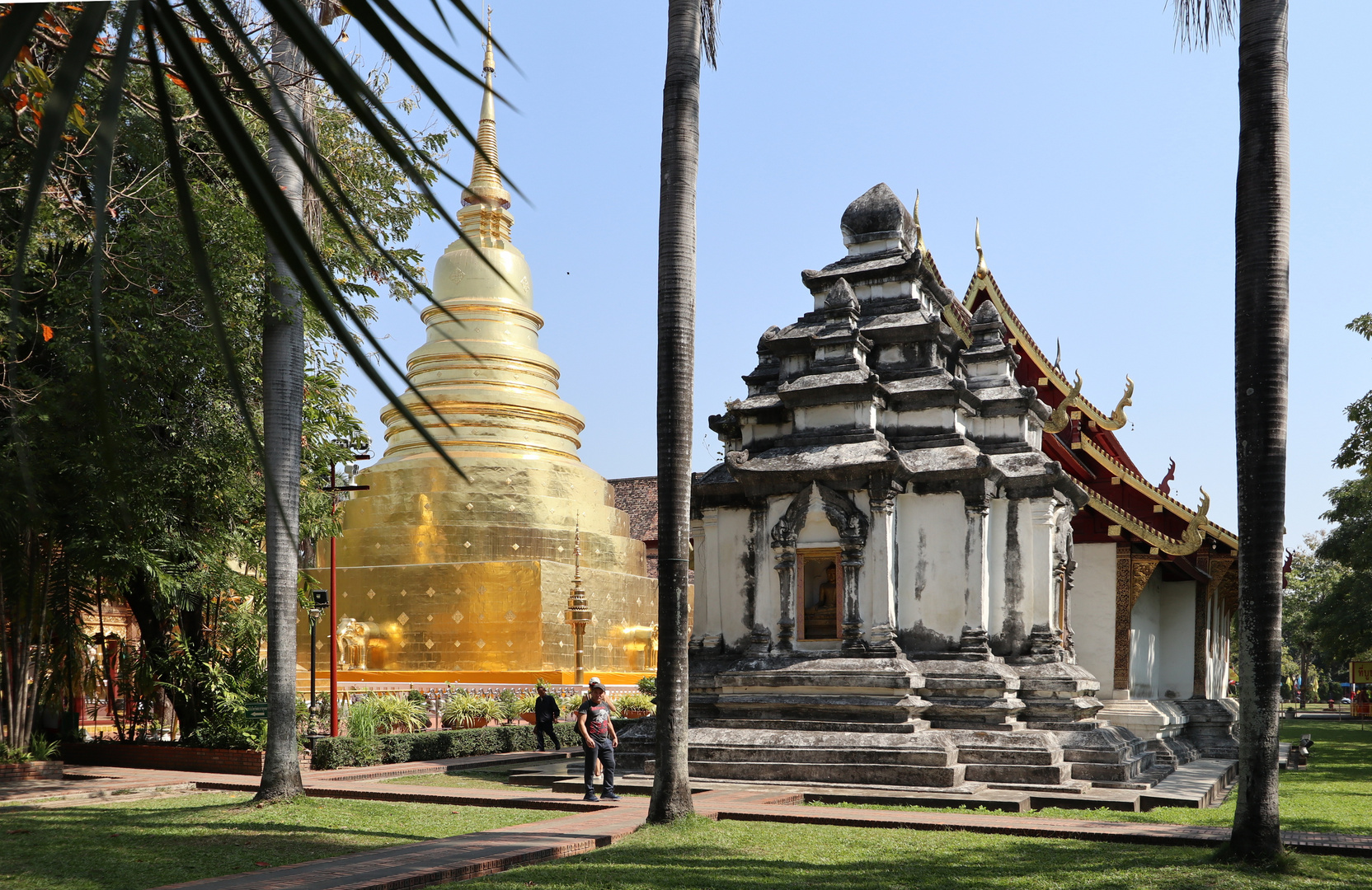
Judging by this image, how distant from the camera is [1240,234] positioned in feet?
31.2

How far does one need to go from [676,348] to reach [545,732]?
11176mm

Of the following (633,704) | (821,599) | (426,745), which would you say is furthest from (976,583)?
(633,704)

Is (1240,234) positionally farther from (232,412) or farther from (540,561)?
(540,561)

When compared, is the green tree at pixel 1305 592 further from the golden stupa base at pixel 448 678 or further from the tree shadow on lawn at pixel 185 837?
the tree shadow on lawn at pixel 185 837

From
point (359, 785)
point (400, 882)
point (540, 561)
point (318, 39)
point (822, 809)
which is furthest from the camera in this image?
point (540, 561)

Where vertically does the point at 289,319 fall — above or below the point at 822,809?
above

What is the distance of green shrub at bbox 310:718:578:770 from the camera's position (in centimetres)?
1661

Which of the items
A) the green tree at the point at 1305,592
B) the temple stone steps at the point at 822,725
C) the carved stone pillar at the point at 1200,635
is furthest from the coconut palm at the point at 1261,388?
the green tree at the point at 1305,592

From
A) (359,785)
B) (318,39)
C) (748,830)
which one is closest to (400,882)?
(748,830)

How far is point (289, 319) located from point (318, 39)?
32.4ft

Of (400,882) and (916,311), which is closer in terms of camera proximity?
(400,882)

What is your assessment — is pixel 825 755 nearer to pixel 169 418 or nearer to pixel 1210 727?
pixel 169 418

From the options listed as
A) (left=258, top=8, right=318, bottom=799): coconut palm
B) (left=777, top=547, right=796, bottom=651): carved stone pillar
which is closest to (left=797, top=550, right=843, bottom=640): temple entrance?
(left=777, top=547, right=796, bottom=651): carved stone pillar

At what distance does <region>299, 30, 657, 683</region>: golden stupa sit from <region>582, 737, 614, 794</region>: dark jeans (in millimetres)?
13939
